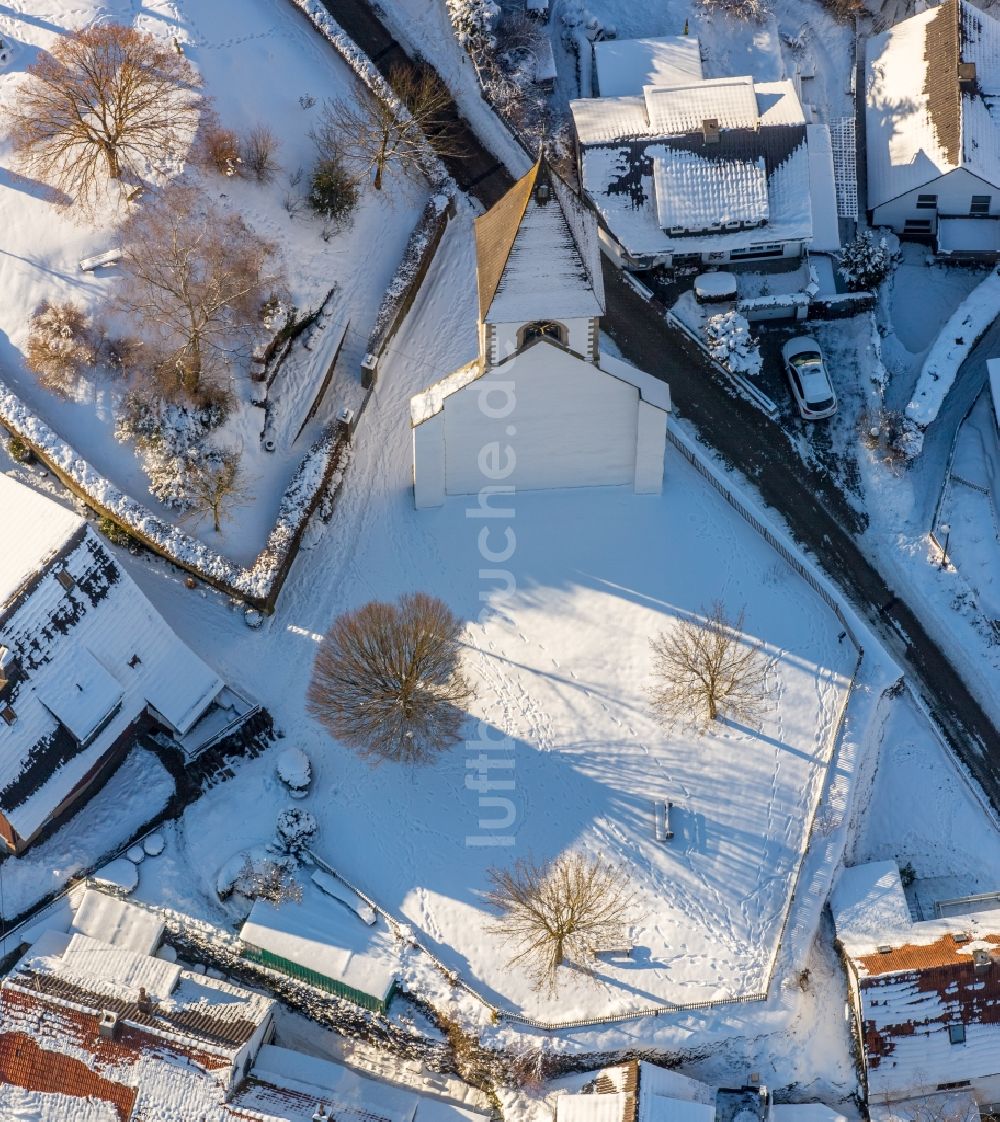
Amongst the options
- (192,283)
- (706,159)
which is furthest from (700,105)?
(192,283)

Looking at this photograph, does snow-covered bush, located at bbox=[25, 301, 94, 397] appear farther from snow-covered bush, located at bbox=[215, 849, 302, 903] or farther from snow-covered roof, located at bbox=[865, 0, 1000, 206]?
snow-covered roof, located at bbox=[865, 0, 1000, 206]

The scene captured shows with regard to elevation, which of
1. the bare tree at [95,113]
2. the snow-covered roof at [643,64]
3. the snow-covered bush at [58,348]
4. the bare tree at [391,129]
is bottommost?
the snow-covered bush at [58,348]

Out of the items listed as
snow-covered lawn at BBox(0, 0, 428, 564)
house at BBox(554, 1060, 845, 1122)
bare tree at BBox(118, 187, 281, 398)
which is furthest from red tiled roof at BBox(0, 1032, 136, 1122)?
bare tree at BBox(118, 187, 281, 398)

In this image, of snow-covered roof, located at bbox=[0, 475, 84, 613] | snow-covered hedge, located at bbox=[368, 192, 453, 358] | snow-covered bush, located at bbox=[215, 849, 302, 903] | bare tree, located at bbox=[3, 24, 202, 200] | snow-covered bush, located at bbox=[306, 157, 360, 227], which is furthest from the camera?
snow-covered bush, located at bbox=[306, 157, 360, 227]

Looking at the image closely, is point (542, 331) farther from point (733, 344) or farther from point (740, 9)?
point (740, 9)

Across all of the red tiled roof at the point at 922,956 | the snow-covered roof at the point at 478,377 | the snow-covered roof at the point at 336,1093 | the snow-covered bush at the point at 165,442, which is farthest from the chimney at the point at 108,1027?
the red tiled roof at the point at 922,956

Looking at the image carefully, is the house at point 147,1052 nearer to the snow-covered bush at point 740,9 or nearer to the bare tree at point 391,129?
the bare tree at point 391,129

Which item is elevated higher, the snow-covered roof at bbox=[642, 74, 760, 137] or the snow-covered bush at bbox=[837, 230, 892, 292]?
the snow-covered roof at bbox=[642, 74, 760, 137]
